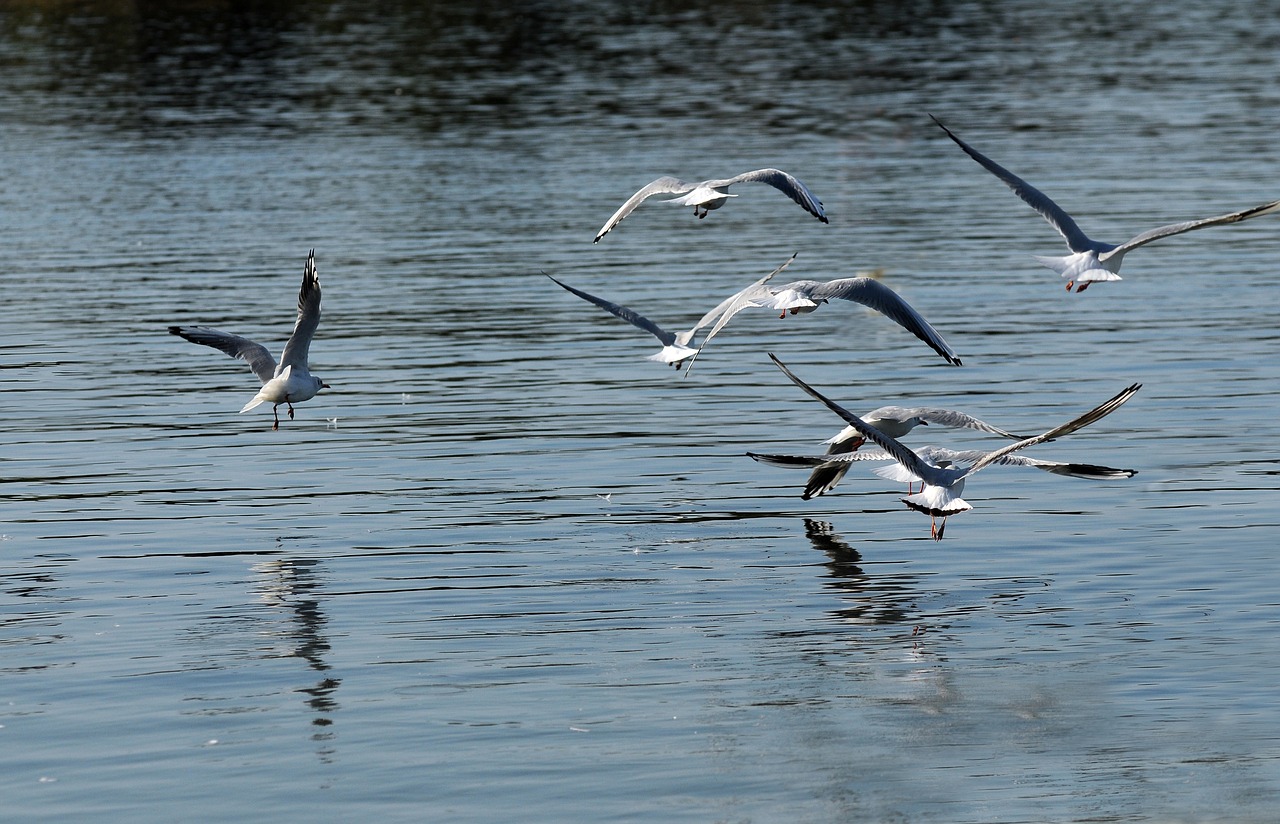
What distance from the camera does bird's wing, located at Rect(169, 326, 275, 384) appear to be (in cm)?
2016

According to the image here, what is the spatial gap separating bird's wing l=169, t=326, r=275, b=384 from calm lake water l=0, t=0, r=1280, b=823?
1.22m

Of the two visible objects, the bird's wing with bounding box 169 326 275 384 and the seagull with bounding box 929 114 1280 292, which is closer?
the seagull with bounding box 929 114 1280 292

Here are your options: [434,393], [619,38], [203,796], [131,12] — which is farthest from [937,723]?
[131,12]

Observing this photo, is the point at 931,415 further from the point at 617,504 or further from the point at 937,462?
the point at 617,504

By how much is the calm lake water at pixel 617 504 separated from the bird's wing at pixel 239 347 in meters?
1.22

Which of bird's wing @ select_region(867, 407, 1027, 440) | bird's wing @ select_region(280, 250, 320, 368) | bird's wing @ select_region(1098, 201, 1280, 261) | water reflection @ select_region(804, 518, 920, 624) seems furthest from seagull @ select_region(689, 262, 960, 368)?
bird's wing @ select_region(280, 250, 320, 368)

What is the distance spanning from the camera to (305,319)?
1931 cm

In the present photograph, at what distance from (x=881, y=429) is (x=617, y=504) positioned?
286 centimetres

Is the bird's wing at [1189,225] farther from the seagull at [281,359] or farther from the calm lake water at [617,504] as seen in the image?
the seagull at [281,359]

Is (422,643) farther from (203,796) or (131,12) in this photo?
(131,12)

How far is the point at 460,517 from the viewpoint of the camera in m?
19.2

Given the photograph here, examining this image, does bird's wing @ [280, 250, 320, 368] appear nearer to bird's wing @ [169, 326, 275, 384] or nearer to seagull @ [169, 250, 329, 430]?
seagull @ [169, 250, 329, 430]

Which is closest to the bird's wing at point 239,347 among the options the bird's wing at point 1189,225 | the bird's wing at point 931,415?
the bird's wing at point 931,415

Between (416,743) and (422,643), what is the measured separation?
2.12 meters
